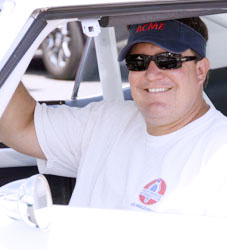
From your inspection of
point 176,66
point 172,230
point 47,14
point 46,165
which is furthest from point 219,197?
point 46,165

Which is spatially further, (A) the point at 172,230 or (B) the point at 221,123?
(B) the point at 221,123

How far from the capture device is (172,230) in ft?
5.11

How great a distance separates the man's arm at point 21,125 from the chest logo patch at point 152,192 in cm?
55

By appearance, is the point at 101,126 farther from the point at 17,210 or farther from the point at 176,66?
the point at 17,210

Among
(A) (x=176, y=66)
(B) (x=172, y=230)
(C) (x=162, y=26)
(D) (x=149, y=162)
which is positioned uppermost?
(C) (x=162, y=26)

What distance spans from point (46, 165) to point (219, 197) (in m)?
0.84

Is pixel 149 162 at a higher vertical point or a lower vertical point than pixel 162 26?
lower

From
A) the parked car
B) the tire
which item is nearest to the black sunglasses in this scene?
the parked car

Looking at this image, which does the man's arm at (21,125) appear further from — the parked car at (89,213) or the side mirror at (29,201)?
the side mirror at (29,201)

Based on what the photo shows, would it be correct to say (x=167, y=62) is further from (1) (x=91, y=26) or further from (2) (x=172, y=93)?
(1) (x=91, y=26)

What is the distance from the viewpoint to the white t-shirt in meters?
1.77


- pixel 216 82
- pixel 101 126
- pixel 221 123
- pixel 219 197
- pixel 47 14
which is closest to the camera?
pixel 47 14

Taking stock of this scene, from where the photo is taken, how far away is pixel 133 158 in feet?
6.74

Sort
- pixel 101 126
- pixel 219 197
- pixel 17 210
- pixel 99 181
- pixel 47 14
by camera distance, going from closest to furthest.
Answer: pixel 17 210, pixel 47 14, pixel 219 197, pixel 99 181, pixel 101 126
